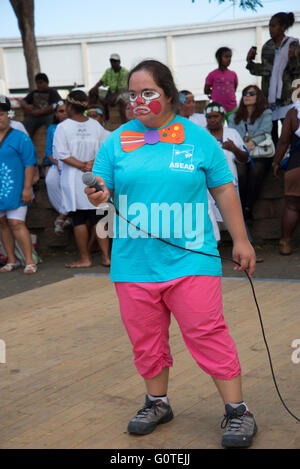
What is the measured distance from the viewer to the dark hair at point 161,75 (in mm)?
2803

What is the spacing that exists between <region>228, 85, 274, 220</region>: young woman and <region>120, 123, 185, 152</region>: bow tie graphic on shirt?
4.68 m

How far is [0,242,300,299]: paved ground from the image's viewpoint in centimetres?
651

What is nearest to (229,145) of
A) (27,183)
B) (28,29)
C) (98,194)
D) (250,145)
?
(250,145)

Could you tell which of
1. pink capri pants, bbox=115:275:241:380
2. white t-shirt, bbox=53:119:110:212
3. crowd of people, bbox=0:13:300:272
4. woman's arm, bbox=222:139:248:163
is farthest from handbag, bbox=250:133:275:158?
pink capri pants, bbox=115:275:241:380

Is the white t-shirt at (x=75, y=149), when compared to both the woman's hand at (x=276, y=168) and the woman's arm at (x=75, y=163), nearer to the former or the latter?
the woman's arm at (x=75, y=163)

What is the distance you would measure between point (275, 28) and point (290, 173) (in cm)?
208

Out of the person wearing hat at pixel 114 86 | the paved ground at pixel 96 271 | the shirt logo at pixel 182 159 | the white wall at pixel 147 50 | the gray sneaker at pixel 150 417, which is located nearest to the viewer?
the shirt logo at pixel 182 159

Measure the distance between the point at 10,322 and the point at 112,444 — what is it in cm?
237

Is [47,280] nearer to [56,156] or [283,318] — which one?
[56,156]

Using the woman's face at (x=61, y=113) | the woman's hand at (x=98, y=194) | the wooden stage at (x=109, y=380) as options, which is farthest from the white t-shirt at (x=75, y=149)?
the woman's hand at (x=98, y=194)

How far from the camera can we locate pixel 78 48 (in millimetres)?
31547

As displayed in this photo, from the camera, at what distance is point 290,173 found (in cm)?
706

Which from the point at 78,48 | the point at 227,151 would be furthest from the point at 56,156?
the point at 78,48

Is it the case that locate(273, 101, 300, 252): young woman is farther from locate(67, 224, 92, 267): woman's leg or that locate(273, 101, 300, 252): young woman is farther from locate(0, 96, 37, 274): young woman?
locate(0, 96, 37, 274): young woman
